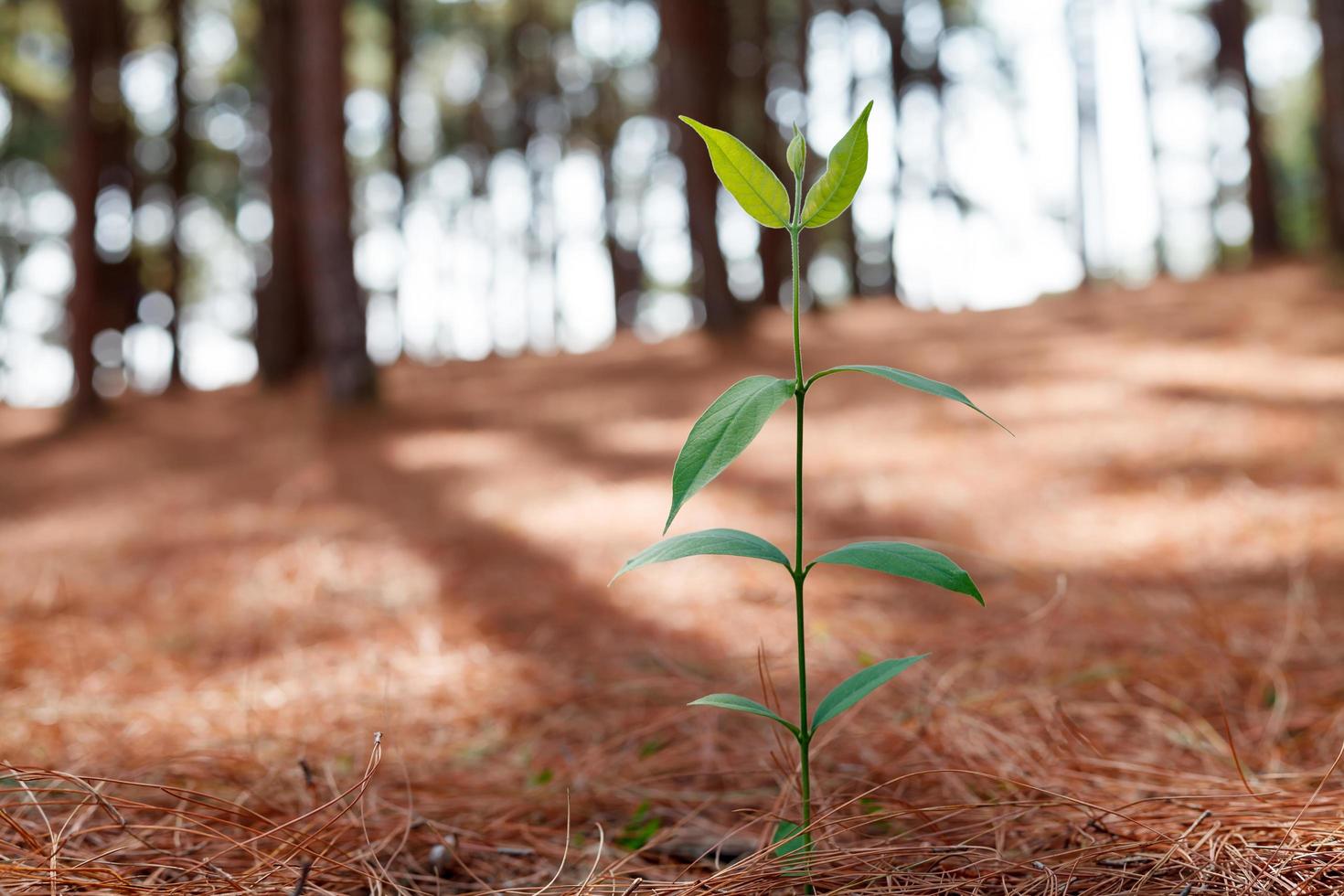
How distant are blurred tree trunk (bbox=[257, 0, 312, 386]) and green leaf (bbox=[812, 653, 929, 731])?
32.2 ft

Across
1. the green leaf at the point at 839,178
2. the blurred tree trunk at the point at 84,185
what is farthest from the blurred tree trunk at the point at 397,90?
the green leaf at the point at 839,178

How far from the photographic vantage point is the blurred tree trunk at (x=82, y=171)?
28.4 feet

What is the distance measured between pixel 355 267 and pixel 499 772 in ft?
21.0

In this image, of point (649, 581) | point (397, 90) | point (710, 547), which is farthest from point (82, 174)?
point (710, 547)

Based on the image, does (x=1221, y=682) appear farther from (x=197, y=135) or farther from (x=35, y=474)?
(x=197, y=135)

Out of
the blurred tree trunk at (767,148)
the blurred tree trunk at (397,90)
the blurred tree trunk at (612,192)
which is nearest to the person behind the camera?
the blurred tree trunk at (767,148)

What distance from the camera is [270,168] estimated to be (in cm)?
956

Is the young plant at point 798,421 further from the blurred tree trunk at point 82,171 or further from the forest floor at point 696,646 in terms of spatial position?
the blurred tree trunk at point 82,171

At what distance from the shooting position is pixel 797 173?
934 millimetres

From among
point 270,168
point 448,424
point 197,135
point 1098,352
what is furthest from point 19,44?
point 1098,352

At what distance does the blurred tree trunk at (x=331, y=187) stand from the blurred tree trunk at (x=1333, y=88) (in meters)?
8.18

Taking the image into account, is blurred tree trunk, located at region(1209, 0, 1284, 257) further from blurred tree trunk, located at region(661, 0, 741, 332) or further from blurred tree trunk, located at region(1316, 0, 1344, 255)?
blurred tree trunk, located at region(661, 0, 741, 332)

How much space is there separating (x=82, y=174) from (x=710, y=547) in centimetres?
1040

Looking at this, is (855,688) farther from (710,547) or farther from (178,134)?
(178,134)
